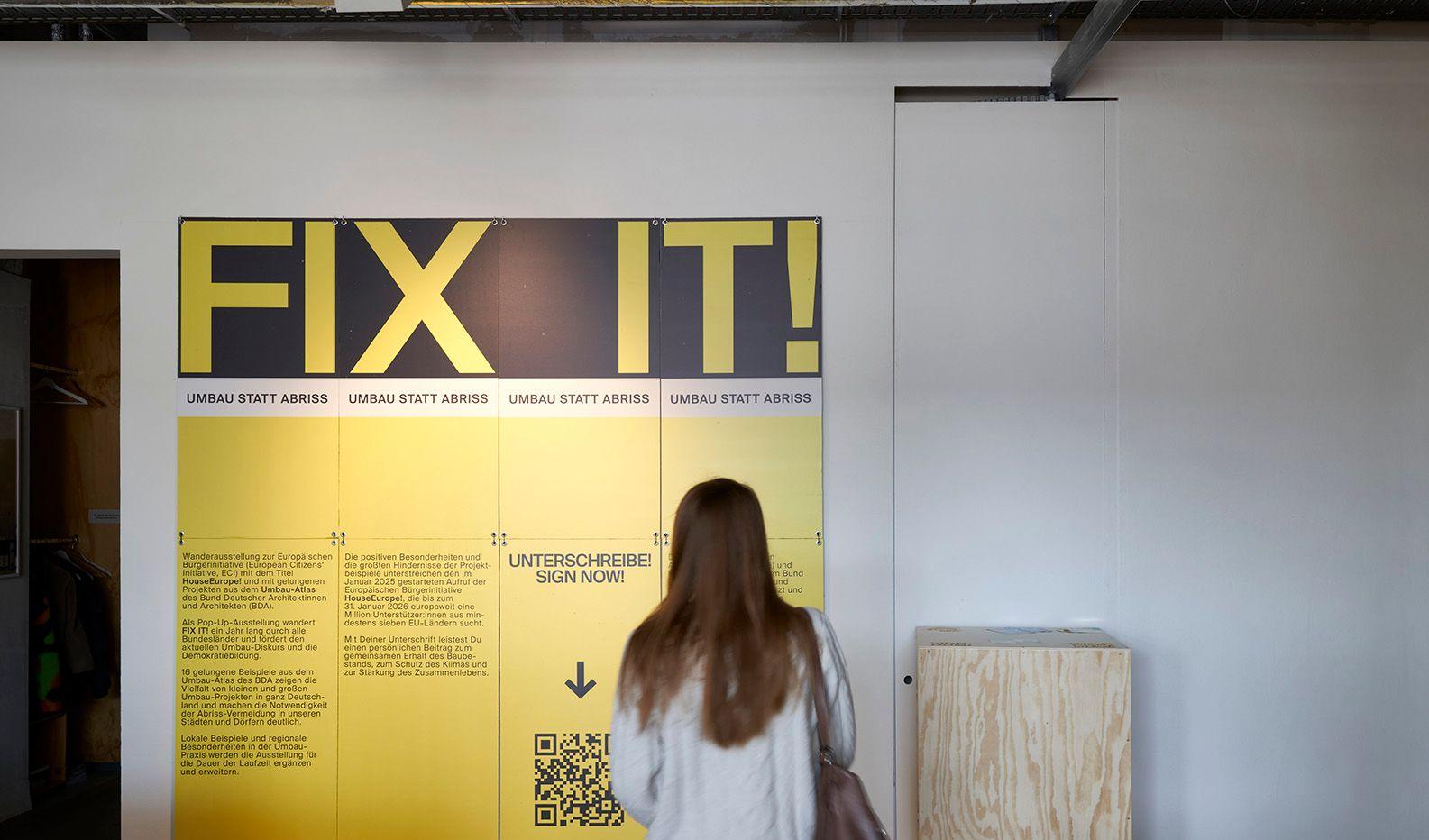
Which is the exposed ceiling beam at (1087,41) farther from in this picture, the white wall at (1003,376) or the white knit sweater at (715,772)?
the white knit sweater at (715,772)

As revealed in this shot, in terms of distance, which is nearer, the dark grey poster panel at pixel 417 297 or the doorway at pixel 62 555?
the dark grey poster panel at pixel 417 297

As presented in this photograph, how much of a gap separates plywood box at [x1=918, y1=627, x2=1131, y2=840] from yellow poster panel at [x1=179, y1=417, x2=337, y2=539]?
2.25 meters

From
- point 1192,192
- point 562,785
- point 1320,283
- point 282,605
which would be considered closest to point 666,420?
point 562,785

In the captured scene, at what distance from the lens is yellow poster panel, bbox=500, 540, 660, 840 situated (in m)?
3.12

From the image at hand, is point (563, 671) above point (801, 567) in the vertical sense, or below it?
below

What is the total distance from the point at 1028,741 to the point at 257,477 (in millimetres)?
2829

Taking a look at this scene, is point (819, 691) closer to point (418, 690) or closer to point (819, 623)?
point (819, 623)

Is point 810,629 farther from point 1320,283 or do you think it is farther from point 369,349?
point 1320,283

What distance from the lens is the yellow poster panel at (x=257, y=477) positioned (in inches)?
125

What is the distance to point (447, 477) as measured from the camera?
3.18m

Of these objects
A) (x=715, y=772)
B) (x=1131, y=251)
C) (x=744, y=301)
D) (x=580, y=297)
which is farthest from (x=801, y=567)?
(x=1131, y=251)

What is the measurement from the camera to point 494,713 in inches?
124

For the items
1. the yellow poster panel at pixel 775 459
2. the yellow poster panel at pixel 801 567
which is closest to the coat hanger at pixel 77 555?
the yellow poster panel at pixel 775 459

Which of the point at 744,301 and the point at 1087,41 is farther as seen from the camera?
the point at 744,301
